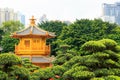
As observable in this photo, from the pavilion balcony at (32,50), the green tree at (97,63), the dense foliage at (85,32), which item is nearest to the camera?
the green tree at (97,63)

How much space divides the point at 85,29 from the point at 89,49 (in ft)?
91.4

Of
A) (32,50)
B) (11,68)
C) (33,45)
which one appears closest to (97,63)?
(11,68)

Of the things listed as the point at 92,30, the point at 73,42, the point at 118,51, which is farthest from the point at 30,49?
the point at 118,51

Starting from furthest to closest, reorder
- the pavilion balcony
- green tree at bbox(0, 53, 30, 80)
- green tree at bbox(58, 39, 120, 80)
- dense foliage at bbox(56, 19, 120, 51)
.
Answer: dense foliage at bbox(56, 19, 120, 51), the pavilion balcony, green tree at bbox(0, 53, 30, 80), green tree at bbox(58, 39, 120, 80)

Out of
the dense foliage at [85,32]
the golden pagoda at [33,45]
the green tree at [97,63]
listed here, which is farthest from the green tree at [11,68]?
the dense foliage at [85,32]

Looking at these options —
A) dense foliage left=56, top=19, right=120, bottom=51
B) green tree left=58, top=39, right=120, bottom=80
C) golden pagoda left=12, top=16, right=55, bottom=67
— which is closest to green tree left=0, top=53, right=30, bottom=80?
green tree left=58, top=39, right=120, bottom=80

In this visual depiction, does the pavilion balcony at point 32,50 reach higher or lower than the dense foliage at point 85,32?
lower

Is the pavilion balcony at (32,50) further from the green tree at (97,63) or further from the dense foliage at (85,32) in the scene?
the green tree at (97,63)

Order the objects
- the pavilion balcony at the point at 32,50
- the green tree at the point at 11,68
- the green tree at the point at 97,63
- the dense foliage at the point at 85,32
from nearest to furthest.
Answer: the green tree at the point at 97,63 → the green tree at the point at 11,68 → the pavilion balcony at the point at 32,50 → the dense foliage at the point at 85,32

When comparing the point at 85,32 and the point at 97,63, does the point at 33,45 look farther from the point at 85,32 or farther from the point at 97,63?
the point at 97,63

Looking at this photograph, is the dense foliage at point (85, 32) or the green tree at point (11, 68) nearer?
the green tree at point (11, 68)

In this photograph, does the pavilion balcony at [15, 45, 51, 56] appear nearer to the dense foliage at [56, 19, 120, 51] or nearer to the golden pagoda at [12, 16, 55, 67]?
the golden pagoda at [12, 16, 55, 67]

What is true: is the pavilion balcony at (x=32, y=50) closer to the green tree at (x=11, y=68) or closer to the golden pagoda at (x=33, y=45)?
the golden pagoda at (x=33, y=45)

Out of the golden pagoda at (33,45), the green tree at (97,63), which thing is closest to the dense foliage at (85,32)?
the golden pagoda at (33,45)
